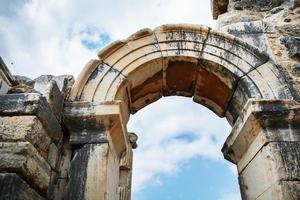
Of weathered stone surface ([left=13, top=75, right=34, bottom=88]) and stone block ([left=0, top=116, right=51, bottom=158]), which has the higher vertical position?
weathered stone surface ([left=13, top=75, right=34, bottom=88])

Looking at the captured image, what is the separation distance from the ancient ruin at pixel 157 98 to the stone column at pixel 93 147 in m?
0.01

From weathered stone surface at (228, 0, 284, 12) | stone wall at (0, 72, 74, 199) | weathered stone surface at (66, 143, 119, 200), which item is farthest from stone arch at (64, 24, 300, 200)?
weathered stone surface at (228, 0, 284, 12)

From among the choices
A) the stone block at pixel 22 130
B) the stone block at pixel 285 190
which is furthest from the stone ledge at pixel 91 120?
the stone block at pixel 285 190

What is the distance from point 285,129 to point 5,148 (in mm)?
2702

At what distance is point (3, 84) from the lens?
289cm

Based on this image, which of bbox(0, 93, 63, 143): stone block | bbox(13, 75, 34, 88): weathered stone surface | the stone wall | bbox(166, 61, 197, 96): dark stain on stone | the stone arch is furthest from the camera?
bbox(166, 61, 197, 96): dark stain on stone

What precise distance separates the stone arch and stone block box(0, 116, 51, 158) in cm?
63

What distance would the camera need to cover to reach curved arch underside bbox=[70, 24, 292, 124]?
11.9ft

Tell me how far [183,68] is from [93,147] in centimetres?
165

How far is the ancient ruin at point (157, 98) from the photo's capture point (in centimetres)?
268

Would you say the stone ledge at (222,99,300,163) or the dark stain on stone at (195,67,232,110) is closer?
the stone ledge at (222,99,300,163)

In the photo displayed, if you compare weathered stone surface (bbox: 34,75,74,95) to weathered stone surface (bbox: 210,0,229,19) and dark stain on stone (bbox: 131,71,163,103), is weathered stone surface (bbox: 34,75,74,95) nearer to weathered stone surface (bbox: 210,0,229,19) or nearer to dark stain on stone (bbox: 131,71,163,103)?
dark stain on stone (bbox: 131,71,163,103)

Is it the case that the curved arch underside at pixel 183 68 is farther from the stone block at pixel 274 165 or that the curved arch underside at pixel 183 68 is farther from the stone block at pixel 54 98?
the stone block at pixel 274 165

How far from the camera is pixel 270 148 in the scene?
316 cm
